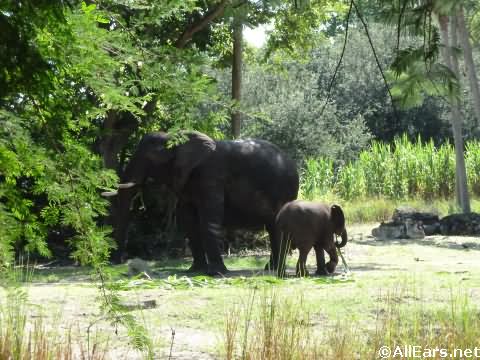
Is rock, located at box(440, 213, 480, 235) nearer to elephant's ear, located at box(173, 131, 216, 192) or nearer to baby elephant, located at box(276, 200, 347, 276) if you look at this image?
baby elephant, located at box(276, 200, 347, 276)

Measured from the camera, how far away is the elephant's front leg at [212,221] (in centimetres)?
1140

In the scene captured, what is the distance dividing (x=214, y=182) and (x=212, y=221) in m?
0.54

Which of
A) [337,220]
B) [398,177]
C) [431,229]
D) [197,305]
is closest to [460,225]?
[431,229]

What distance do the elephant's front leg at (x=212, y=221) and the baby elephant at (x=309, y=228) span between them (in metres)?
0.98

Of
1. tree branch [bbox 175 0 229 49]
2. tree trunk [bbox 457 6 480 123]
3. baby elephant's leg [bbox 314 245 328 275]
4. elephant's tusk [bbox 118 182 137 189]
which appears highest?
tree trunk [bbox 457 6 480 123]

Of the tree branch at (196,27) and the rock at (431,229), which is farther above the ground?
the tree branch at (196,27)

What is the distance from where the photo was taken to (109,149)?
47.2ft

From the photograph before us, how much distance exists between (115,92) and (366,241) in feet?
45.0

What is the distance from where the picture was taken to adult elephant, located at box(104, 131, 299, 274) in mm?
11438

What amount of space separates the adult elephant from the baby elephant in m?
0.92

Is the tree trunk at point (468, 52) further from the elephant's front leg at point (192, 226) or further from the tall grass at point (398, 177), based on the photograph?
the elephant's front leg at point (192, 226)

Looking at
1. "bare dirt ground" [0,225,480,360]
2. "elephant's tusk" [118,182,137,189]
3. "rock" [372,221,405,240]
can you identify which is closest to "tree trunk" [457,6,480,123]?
"rock" [372,221,405,240]

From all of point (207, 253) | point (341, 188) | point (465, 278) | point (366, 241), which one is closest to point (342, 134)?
point (341, 188)

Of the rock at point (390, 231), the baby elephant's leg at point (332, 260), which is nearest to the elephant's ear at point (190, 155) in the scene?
the baby elephant's leg at point (332, 260)
